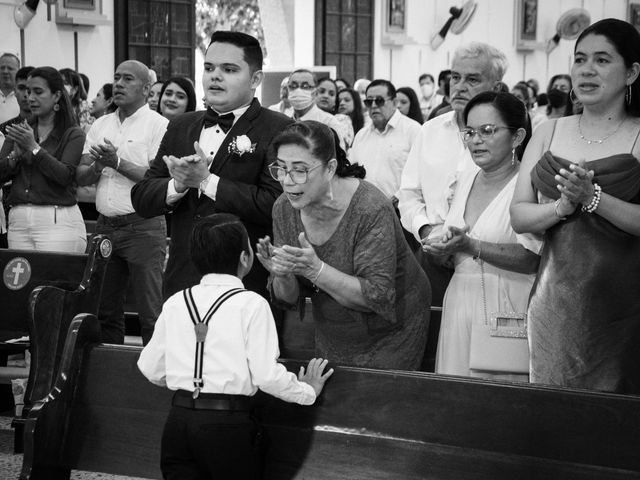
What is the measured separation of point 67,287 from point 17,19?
8202 mm

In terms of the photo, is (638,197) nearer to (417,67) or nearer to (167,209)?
(167,209)

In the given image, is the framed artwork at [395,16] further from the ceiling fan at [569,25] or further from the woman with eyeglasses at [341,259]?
the woman with eyeglasses at [341,259]

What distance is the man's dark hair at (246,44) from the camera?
3.70m

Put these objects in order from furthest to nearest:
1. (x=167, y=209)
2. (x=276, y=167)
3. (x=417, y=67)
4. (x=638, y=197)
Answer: (x=417, y=67), (x=167, y=209), (x=276, y=167), (x=638, y=197)

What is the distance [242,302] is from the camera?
276 cm

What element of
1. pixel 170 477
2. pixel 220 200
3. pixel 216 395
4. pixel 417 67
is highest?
pixel 417 67

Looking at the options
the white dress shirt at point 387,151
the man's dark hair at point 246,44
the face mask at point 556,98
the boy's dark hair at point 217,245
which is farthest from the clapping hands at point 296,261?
the face mask at point 556,98

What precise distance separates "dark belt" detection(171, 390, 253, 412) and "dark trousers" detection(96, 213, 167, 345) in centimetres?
267

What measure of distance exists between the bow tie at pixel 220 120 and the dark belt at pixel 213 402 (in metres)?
1.29

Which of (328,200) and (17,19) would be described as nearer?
(328,200)

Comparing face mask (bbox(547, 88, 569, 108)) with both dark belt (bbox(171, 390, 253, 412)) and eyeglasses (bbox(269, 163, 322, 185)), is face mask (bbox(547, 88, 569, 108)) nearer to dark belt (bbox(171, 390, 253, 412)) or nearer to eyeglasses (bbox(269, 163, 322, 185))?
eyeglasses (bbox(269, 163, 322, 185))

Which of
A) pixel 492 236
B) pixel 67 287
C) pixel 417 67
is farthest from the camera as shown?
pixel 417 67

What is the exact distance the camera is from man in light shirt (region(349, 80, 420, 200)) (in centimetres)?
749

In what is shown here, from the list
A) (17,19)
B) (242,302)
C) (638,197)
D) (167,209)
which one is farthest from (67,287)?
(17,19)
